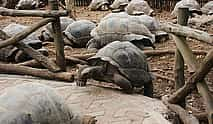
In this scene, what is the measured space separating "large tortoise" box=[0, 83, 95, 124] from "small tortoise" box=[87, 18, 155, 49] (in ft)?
12.3

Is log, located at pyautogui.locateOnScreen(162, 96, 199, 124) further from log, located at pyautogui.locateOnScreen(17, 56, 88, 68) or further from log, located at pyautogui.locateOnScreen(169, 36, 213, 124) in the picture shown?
log, located at pyautogui.locateOnScreen(17, 56, 88, 68)

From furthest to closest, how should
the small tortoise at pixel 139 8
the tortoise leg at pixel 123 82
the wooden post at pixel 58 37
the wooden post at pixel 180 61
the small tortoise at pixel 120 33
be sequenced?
1. the small tortoise at pixel 139 8
2. the small tortoise at pixel 120 33
3. the wooden post at pixel 58 37
4. the tortoise leg at pixel 123 82
5. the wooden post at pixel 180 61

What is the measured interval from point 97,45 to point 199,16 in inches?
165

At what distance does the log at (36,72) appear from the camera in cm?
534

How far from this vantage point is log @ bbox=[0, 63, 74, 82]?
534cm

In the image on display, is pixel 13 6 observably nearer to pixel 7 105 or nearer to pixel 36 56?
pixel 36 56

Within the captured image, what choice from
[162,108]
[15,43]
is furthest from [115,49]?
[15,43]

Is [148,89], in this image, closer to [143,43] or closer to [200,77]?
[200,77]

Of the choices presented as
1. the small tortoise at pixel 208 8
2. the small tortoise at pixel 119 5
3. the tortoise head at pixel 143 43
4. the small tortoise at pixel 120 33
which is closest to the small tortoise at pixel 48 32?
the small tortoise at pixel 120 33

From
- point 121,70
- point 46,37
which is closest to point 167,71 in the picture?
point 121,70

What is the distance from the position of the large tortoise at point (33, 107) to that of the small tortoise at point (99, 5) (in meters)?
9.19

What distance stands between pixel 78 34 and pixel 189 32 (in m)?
4.11

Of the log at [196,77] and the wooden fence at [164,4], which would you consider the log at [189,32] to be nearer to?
the log at [196,77]

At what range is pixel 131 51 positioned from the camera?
5.01 metres
